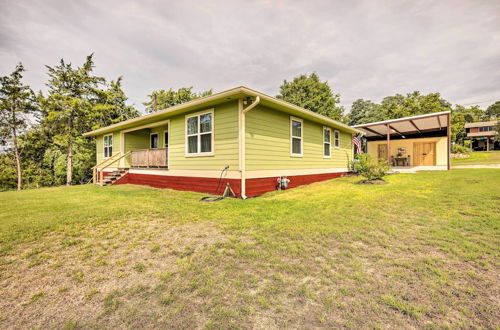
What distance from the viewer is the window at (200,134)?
7762 mm

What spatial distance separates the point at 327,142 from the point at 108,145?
1423cm

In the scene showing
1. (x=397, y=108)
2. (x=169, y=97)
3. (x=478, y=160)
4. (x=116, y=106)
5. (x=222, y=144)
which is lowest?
(x=478, y=160)

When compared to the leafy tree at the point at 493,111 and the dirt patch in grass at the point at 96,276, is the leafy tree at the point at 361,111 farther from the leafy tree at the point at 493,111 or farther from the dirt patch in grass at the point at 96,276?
the leafy tree at the point at 493,111

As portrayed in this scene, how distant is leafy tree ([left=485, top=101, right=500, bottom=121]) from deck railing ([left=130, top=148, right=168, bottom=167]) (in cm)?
8580

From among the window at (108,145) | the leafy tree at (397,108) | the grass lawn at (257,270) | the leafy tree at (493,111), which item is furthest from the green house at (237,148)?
the leafy tree at (493,111)

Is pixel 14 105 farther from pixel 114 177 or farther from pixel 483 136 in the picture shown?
pixel 483 136

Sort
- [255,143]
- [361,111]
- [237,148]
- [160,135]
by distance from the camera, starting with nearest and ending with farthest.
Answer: [237,148] < [255,143] < [160,135] < [361,111]

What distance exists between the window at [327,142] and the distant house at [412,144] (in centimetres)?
523

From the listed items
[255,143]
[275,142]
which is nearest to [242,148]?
[255,143]

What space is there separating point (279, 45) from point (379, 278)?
1686 centimetres

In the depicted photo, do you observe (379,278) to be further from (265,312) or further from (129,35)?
(129,35)

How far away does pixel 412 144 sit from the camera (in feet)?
62.1

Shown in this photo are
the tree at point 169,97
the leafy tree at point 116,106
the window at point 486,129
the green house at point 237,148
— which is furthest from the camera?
the window at point 486,129

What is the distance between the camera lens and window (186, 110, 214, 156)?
776cm
